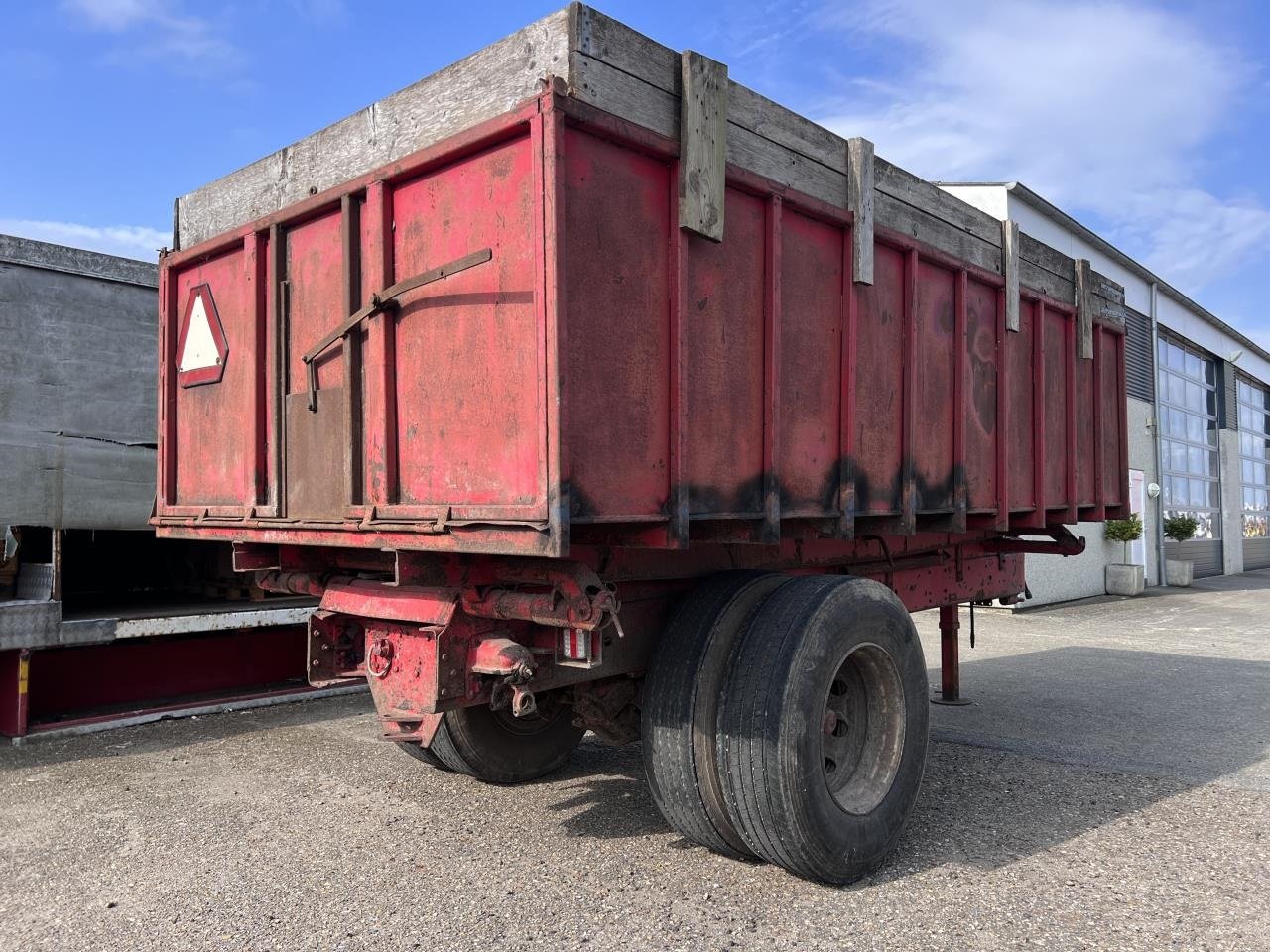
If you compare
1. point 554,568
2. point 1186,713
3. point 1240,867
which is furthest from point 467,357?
point 1186,713

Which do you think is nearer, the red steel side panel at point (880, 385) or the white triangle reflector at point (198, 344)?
the red steel side panel at point (880, 385)

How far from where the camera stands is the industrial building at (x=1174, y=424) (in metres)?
16.4

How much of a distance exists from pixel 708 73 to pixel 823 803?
283 cm

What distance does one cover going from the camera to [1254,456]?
2928 cm

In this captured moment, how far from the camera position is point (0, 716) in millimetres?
5965

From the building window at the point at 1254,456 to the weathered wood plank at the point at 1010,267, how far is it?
25937mm

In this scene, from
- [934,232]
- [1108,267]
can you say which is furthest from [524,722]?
[1108,267]

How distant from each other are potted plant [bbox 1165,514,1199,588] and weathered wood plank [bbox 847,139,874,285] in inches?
777

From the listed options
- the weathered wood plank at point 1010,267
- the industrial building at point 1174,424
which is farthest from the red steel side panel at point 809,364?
the industrial building at point 1174,424

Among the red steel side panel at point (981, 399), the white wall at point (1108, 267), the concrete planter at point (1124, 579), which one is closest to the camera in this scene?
the red steel side panel at point (981, 399)

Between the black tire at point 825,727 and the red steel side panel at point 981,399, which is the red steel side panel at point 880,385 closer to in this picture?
the black tire at point 825,727

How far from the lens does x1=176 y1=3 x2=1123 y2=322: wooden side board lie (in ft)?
10.6

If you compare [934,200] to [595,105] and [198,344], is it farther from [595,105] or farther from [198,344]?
[198,344]

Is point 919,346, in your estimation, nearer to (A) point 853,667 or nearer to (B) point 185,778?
(A) point 853,667
